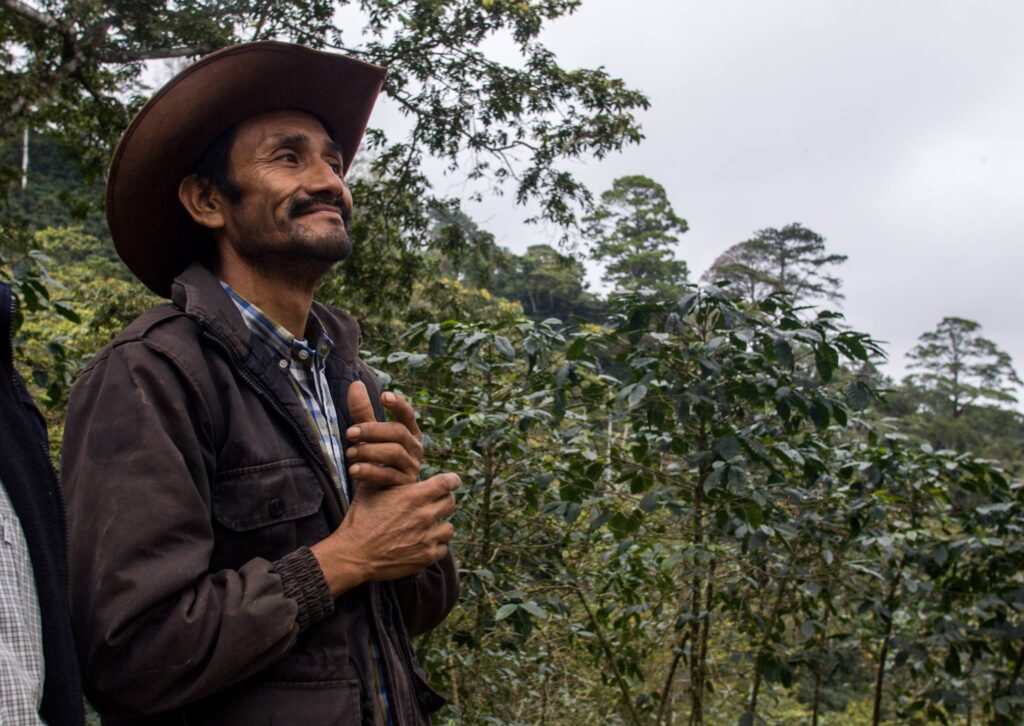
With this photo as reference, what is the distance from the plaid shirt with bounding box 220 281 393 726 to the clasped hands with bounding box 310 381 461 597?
3.9 inches

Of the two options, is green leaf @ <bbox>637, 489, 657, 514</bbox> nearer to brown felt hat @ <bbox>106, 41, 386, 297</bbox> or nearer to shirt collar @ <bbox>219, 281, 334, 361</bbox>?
shirt collar @ <bbox>219, 281, 334, 361</bbox>

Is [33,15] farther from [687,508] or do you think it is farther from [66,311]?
[687,508]

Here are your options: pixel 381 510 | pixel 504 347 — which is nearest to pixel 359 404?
pixel 381 510

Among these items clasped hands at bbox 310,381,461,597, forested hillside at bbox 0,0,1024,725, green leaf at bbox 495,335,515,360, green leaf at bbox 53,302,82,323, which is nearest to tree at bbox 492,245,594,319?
forested hillside at bbox 0,0,1024,725

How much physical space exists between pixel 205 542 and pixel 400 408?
368 millimetres

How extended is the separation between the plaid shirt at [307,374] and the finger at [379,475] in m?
0.11

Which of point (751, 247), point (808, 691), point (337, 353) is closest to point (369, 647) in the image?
point (337, 353)

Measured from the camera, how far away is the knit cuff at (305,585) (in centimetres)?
111

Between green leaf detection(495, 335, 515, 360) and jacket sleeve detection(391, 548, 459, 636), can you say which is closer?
jacket sleeve detection(391, 548, 459, 636)

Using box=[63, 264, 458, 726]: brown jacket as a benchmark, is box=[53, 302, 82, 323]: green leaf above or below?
above

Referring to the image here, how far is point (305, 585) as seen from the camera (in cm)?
112

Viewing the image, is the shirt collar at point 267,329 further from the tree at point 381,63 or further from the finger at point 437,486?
the tree at point 381,63

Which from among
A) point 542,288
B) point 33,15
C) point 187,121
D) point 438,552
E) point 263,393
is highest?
point 542,288

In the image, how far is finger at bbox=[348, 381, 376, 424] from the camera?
1.23m
